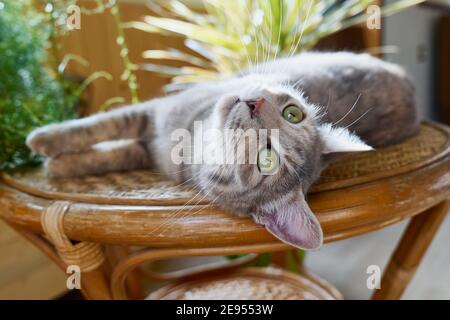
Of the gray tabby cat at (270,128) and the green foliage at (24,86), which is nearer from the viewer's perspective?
the gray tabby cat at (270,128)

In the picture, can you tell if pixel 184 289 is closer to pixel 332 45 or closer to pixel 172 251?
pixel 172 251

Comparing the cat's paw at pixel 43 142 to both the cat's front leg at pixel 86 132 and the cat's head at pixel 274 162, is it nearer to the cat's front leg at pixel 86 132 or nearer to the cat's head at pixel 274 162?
the cat's front leg at pixel 86 132

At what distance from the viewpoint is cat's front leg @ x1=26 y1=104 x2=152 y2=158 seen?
0.75m

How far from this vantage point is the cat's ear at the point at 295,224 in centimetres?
52

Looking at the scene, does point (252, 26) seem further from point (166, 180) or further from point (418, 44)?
point (418, 44)

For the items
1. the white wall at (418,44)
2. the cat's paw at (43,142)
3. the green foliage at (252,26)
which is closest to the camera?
the cat's paw at (43,142)

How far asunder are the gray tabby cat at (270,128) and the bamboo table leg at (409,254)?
172 mm

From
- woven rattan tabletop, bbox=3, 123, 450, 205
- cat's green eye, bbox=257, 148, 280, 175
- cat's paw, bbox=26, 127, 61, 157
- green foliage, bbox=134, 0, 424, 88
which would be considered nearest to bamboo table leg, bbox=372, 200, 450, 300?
woven rattan tabletop, bbox=3, 123, 450, 205

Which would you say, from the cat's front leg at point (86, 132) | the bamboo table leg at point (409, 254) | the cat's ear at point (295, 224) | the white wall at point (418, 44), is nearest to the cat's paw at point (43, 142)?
the cat's front leg at point (86, 132)

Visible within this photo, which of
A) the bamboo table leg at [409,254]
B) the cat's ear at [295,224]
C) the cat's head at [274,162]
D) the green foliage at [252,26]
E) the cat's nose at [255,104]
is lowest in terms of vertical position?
the bamboo table leg at [409,254]

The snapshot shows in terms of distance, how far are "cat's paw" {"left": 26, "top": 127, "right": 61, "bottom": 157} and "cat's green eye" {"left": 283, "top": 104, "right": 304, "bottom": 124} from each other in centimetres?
44

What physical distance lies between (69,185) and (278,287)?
1.48 ft

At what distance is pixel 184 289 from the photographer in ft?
2.67

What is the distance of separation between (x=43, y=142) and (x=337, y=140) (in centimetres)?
53
